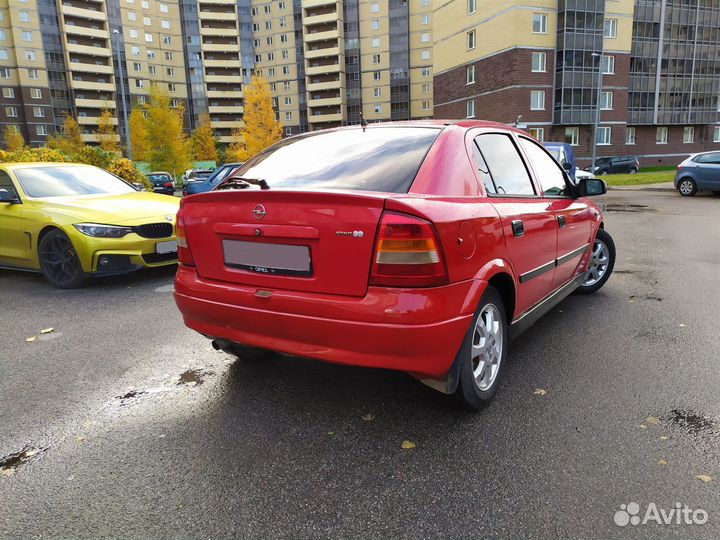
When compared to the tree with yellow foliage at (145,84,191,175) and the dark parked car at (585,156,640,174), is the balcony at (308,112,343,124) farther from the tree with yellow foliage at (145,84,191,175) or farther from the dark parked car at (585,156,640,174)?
the dark parked car at (585,156,640,174)

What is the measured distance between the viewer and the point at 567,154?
16.5 metres

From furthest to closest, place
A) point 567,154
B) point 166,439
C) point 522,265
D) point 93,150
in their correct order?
point 93,150 → point 567,154 → point 522,265 → point 166,439

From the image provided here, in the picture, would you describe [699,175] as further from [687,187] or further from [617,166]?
[617,166]

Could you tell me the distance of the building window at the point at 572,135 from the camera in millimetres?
43156

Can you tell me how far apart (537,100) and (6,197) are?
41.7 m

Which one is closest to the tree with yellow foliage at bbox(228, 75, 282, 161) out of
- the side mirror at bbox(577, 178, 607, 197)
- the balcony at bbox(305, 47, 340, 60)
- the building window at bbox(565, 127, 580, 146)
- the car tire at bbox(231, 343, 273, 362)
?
the balcony at bbox(305, 47, 340, 60)

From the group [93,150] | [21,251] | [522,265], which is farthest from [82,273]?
[93,150]

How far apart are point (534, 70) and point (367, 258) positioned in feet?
145

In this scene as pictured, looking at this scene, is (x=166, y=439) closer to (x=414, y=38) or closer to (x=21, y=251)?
(x=21, y=251)

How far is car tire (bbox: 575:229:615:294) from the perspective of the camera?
5.70 meters

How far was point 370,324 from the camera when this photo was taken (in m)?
2.57

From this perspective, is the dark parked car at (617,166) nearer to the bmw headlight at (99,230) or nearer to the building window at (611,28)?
the building window at (611,28)

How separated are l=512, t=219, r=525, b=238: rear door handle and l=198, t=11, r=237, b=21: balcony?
95.1 meters

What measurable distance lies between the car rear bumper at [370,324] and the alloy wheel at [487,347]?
0.99ft
